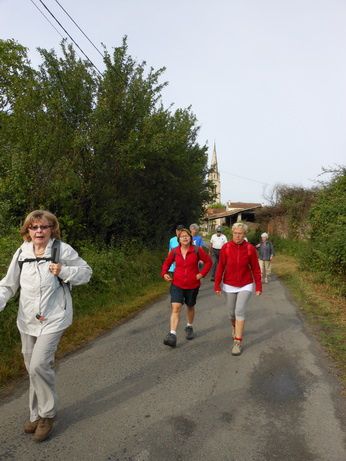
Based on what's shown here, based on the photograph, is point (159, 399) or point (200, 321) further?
point (200, 321)

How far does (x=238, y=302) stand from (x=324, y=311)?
3964 mm

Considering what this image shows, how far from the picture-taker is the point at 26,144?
31.2 ft

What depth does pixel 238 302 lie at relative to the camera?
5797mm

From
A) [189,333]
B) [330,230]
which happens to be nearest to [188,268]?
[189,333]

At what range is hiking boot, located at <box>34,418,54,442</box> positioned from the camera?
10.7 feet

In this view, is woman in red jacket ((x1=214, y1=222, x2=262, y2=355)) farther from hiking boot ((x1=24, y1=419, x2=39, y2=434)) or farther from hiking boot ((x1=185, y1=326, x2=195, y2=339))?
hiking boot ((x1=24, y1=419, x2=39, y2=434))

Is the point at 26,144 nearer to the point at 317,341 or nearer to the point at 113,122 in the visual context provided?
the point at 113,122

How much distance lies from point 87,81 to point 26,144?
335cm

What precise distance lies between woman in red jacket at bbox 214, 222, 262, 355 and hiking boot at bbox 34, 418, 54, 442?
3.05 metres

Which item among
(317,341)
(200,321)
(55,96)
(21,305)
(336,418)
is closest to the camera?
(21,305)

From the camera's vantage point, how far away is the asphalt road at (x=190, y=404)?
317 cm

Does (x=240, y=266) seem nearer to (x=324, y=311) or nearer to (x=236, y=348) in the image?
(x=236, y=348)

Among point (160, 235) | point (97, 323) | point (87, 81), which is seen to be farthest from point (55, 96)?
point (160, 235)

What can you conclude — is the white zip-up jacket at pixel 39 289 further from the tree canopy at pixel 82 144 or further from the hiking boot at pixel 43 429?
the tree canopy at pixel 82 144
